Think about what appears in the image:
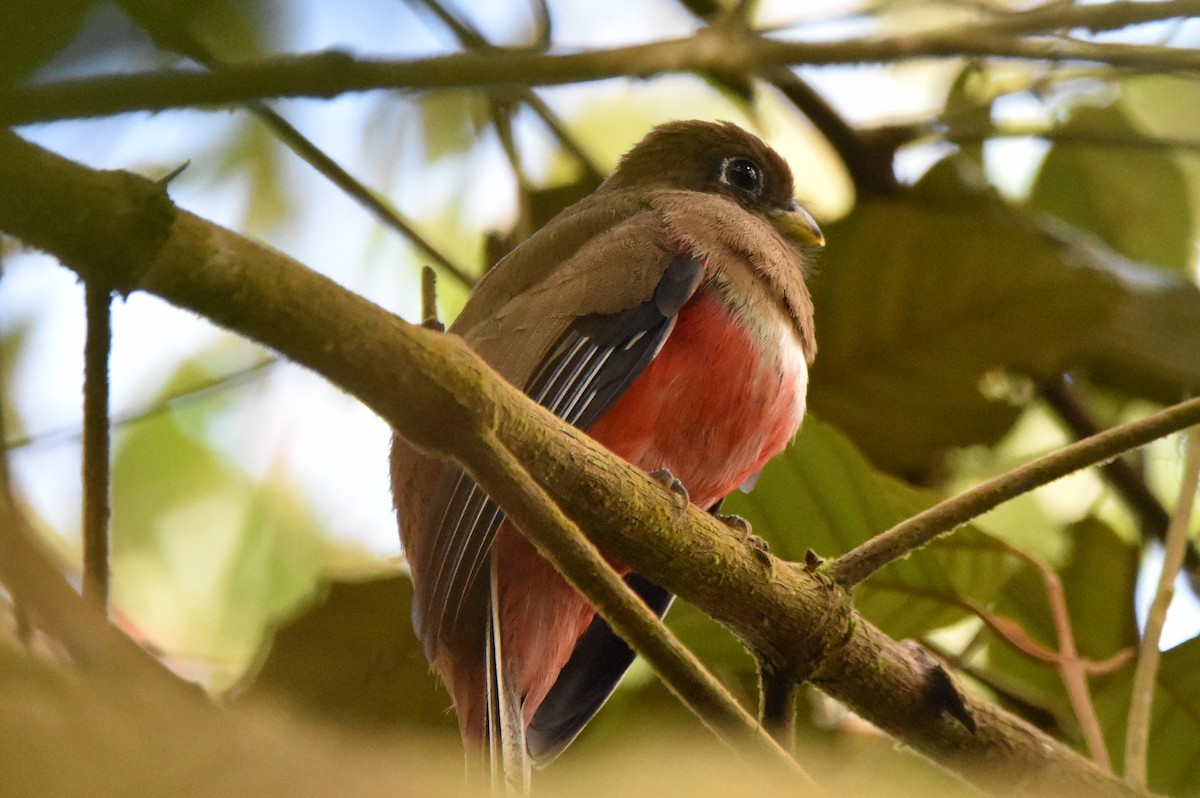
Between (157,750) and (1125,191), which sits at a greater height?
(1125,191)

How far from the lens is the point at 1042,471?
2.16m

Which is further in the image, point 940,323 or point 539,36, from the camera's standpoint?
point 940,323

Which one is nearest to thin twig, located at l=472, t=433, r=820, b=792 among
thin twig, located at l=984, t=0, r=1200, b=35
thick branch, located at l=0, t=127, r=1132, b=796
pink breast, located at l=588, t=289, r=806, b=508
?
thick branch, located at l=0, t=127, r=1132, b=796

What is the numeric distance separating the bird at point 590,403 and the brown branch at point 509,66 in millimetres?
393

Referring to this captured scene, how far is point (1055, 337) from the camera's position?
11.9 feet

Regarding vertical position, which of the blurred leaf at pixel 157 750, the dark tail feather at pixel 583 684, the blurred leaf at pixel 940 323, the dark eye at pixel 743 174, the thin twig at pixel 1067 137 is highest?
the thin twig at pixel 1067 137

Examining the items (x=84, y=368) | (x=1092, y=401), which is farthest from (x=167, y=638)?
(x=1092, y=401)

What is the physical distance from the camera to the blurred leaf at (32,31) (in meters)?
0.82

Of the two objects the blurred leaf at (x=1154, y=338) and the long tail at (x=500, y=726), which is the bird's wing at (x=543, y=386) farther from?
the blurred leaf at (x=1154, y=338)

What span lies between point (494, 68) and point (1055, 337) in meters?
1.79

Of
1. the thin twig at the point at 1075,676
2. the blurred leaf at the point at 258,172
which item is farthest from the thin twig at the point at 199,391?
the thin twig at the point at 1075,676

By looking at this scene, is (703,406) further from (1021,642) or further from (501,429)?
(501,429)

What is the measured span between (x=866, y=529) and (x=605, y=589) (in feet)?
4.75

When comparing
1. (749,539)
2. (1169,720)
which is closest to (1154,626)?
(1169,720)
